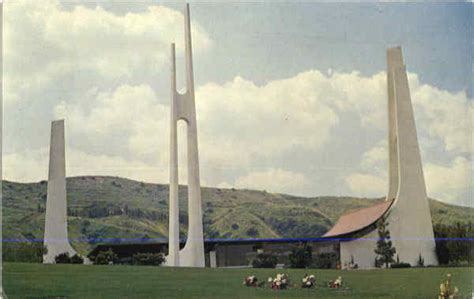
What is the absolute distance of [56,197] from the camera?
9602 millimetres

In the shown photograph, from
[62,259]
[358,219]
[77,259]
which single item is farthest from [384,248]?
[62,259]

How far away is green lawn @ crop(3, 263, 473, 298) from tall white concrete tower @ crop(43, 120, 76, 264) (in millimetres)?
232

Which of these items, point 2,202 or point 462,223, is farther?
point 462,223

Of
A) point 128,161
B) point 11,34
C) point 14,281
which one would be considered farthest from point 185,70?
point 14,281

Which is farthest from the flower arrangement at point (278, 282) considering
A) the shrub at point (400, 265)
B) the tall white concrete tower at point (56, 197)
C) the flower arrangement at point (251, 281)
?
the tall white concrete tower at point (56, 197)

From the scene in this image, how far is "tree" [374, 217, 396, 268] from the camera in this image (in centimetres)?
1005

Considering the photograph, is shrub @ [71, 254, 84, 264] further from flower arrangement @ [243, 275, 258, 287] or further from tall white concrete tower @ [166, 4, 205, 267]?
flower arrangement @ [243, 275, 258, 287]

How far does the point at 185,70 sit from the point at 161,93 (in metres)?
0.34

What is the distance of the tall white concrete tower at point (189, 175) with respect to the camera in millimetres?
9742

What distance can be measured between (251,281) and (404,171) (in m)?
2.04

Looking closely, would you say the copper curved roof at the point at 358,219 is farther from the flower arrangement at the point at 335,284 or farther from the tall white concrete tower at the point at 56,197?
the tall white concrete tower at the point at 56,197

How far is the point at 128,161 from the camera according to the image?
9.76 m

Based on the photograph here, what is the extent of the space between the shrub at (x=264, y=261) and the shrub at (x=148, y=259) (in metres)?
0.95

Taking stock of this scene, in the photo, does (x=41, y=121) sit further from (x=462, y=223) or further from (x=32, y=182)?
(x=462, y=223)
